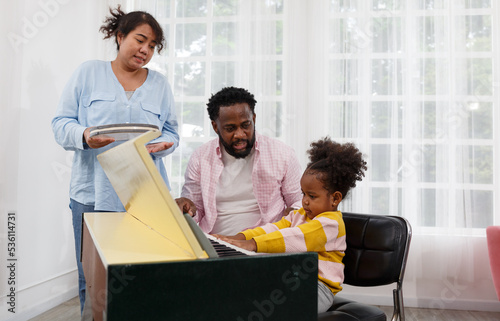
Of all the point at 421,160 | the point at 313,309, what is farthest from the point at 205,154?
the point at 421,160

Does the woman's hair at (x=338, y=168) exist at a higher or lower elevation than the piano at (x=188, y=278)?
higher

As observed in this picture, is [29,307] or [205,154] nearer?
[205,154]

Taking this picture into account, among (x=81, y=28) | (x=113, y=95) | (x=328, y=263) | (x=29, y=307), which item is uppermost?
(x=81, y=28)

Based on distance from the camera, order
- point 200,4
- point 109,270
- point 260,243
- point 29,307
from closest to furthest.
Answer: point 109,270 → point 260,243 → point 29,307 → point 200,4

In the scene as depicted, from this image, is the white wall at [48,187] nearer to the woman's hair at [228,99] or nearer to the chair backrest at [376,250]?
the woman's hair at [228,99]

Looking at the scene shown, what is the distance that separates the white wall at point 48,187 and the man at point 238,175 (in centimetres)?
125

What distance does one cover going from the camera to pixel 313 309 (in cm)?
79

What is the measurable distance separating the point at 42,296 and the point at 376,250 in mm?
2347

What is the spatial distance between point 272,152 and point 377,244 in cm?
64

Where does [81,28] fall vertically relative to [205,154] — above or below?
above

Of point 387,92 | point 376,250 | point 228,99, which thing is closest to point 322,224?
point 376,250

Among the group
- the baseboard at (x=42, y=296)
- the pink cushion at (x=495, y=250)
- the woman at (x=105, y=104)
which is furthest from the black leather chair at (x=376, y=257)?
the baseboard at (x=42, y=296)

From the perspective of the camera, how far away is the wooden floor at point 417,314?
2.85 meters

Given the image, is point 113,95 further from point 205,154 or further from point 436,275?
point 436,275
